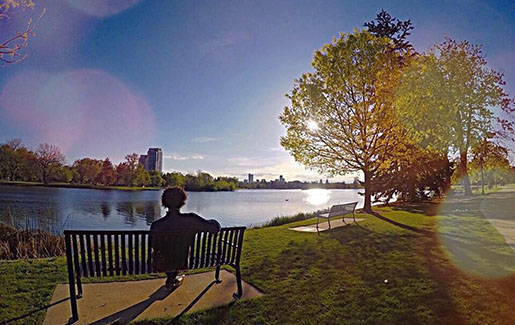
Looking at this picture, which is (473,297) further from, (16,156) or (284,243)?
(16,156)

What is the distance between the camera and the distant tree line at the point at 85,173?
210 feet

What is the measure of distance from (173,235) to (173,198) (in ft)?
2.33

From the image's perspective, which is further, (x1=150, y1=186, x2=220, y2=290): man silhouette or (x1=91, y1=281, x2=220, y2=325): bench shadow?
(x1=150, y1=186, x2=220, y2=290): man silhouette

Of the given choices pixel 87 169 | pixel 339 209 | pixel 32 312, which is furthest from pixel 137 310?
pixel 87 169

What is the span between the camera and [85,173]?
81.0 m

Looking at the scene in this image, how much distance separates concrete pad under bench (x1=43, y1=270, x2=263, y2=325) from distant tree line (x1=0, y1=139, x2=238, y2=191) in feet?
205

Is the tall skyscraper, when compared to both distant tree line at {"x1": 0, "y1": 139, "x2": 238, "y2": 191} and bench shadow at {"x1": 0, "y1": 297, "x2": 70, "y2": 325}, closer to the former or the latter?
distant tree line at {"x1": 0, "y1": 139, "x2": 238, "y2": 191}

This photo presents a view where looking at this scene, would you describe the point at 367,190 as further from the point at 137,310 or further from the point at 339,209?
the point at 137,310

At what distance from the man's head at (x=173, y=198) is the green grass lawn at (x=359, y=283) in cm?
152

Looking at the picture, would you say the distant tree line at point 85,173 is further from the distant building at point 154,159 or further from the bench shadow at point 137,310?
the bench shadow at point 137,310

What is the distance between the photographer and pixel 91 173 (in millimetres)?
80688

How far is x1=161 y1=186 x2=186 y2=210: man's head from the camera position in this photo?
183 inches

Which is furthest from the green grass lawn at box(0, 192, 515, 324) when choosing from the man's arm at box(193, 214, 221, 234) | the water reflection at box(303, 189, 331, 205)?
the water reflection at box(303, 189, 331, 205)

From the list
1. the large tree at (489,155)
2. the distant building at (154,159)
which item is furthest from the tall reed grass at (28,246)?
the distant building at (154,159)
